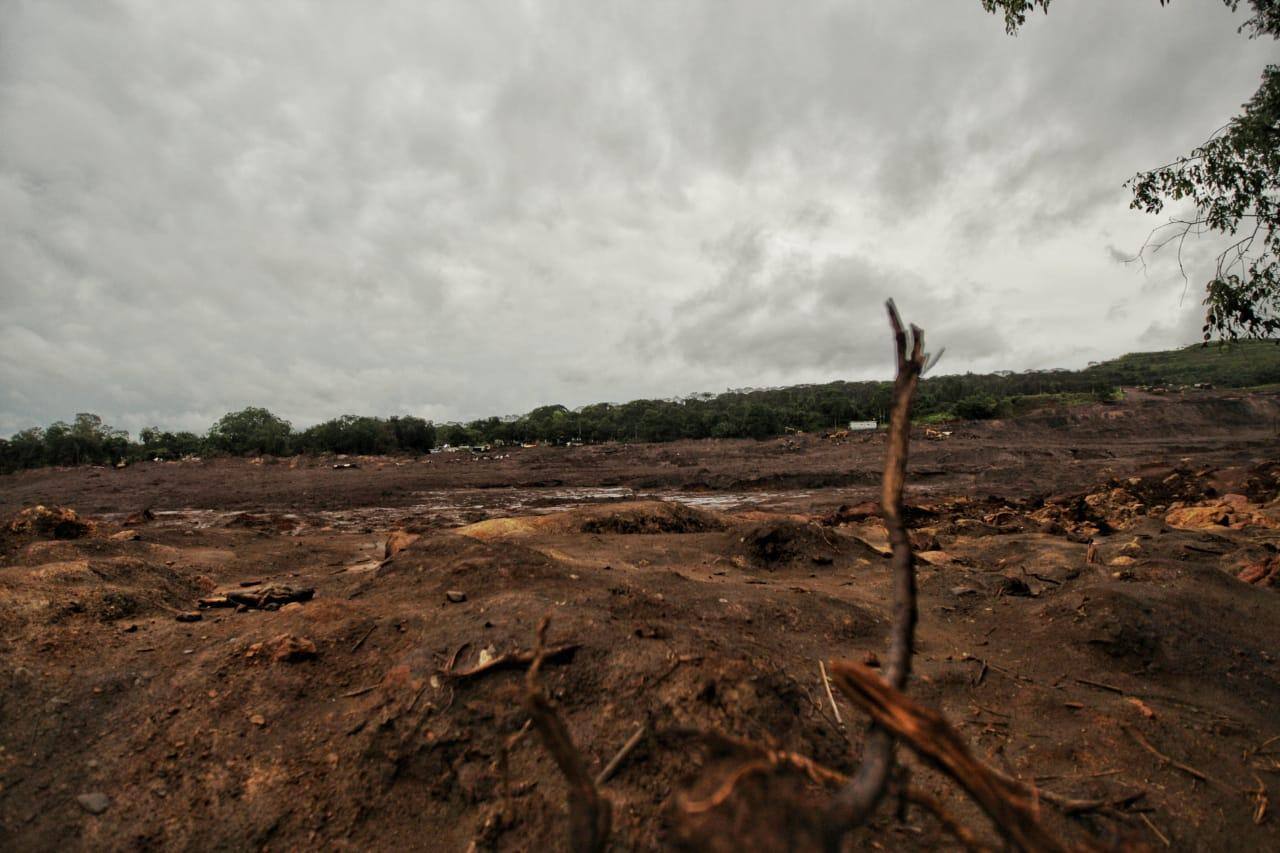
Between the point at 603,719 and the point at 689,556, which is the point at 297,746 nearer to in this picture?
the point at 603,719

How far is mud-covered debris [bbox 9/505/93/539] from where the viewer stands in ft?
30.2

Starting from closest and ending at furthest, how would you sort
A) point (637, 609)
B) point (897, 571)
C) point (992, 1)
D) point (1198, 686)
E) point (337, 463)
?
A: point (897, 571) < point (1198, 686) < point (637, 609) < point (992, 1) < point (337, 463)

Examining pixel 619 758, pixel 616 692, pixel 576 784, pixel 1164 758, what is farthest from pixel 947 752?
pixel 1164 758

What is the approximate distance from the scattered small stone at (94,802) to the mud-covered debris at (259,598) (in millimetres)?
2685

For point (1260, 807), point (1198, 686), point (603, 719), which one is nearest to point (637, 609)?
point (603, 719)

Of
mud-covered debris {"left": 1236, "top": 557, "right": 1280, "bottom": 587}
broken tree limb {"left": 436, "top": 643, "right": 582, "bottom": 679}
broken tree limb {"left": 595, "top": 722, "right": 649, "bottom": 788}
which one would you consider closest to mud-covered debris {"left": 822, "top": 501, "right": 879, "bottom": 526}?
mud-covered debris {"left": 1236, "top": 557, "right": 1280, "bottom": 587}

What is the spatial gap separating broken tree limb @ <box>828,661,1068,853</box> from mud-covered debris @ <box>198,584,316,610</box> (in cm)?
602

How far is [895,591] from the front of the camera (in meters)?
1.46

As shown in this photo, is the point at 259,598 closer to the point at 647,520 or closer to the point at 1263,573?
the point at 647,520

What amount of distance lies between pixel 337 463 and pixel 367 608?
43.7m

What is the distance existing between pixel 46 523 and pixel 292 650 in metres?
9.33

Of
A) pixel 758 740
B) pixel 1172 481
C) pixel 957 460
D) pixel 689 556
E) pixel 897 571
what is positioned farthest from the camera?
pixel 957 460

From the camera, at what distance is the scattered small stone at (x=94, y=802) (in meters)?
2.87

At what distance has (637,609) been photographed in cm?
482
